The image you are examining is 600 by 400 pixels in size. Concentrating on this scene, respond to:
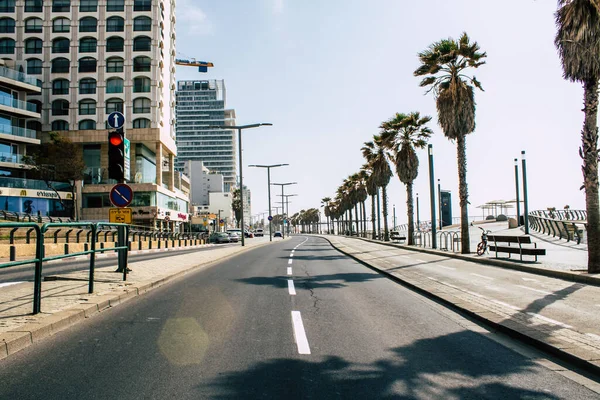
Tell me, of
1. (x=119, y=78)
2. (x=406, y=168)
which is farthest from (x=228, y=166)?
(x=406, y=168)

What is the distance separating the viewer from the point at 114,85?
60031 millimetres

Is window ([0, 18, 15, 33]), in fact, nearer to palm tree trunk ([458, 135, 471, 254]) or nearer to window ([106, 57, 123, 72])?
window ([106, 57, 123, 72])

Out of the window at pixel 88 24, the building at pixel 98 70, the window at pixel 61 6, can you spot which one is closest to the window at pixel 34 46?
the building at pixel 98 70

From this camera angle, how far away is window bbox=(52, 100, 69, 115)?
58.3 meters

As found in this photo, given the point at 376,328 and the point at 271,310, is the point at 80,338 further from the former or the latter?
the point at 376,328

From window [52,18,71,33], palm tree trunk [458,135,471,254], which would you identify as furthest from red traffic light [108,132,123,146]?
window [52,18,71,33]

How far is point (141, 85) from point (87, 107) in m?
7.50

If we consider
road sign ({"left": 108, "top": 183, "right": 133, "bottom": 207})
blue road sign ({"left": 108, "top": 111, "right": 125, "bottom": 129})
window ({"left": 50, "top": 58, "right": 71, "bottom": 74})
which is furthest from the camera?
window ({"left": 50, "top": 58, "right": 71, "bottom": 74})

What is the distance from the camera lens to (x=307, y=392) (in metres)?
3.80

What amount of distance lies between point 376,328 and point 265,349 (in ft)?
6.15

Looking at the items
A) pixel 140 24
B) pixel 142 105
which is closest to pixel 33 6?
pixel 140 24

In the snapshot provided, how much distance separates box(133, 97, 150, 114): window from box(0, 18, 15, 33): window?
18188mm

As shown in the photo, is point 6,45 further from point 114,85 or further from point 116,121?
point 116,121

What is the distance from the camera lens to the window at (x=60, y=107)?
58.3 meters
